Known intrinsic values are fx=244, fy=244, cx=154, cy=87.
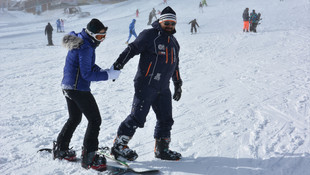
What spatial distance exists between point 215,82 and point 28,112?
15.7 ft

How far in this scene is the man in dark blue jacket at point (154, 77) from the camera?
9.70 feet

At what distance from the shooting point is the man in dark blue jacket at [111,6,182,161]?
116 inches

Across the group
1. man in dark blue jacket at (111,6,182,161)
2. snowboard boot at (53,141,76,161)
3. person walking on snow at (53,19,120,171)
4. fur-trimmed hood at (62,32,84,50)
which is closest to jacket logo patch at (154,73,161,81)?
man in dark blue jacket at (111,6,182,161)

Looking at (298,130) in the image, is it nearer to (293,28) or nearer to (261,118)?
(261,118)

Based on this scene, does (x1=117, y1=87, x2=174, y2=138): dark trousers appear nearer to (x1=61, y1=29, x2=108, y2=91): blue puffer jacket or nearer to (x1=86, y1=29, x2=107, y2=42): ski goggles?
(x1=61, y1=29, x2=108, y2=91): blue puffer jacket

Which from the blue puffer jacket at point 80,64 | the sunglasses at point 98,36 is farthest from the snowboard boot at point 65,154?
the sunglasses at point 98,36

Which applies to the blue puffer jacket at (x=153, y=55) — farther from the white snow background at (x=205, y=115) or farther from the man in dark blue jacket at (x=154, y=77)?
the white snow background at (x=205, y=115)

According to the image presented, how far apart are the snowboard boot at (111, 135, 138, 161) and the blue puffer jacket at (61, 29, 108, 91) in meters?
0.80

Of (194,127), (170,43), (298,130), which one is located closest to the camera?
(170,43)

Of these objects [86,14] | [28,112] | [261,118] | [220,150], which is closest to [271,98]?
[261,118]

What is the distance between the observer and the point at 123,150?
3.20 meters

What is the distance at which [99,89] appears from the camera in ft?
22.6

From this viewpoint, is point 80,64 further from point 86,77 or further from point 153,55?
point 153,55

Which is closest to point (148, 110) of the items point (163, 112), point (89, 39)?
point (163, 112)
